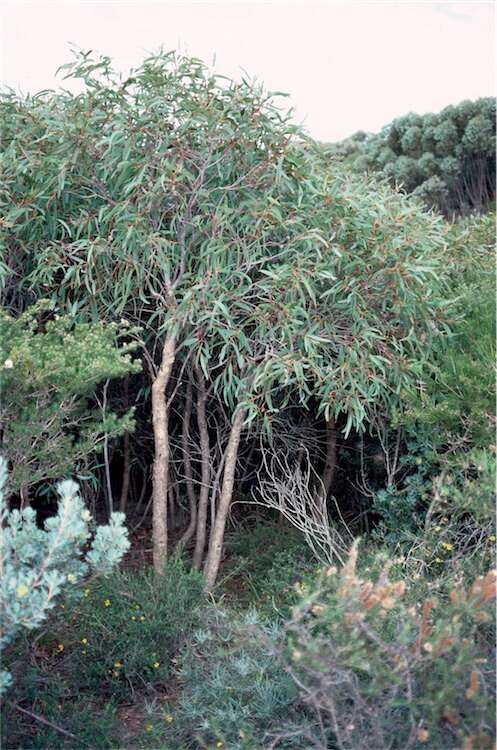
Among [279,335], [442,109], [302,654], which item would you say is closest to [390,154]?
[442,109]

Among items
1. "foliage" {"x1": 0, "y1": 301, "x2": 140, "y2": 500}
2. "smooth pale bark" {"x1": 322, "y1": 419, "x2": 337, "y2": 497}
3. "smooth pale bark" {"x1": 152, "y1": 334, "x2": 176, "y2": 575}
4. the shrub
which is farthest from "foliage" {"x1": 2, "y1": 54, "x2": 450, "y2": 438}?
the shrub

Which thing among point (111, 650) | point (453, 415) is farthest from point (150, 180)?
point (111, 650)

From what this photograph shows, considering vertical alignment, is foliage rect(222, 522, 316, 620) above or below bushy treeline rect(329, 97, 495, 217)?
below

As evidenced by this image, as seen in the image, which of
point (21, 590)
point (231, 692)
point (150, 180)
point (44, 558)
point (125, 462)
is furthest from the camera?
point (125, 462)

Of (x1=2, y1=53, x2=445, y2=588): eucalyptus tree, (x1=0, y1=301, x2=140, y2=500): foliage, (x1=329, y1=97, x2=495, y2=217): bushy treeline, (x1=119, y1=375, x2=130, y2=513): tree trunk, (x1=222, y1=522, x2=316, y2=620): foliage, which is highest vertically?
(x1=329, y1=97, x2=495, y2=217): bushy treeline

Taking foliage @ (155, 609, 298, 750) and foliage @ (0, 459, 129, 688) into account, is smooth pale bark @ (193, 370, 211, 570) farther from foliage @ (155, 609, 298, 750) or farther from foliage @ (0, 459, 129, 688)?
foliage @ (0, 459, 129, 688)

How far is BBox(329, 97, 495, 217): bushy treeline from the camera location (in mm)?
13648

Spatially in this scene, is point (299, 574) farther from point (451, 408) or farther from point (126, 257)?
point (126, 257)

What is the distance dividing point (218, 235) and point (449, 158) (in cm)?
1081

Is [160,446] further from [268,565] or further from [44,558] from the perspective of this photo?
[44,558]

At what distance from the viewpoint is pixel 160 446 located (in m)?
4.32

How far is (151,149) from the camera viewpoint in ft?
13.2

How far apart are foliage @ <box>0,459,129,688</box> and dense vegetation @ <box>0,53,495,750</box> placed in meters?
0.01

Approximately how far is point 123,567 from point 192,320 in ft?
6.21
